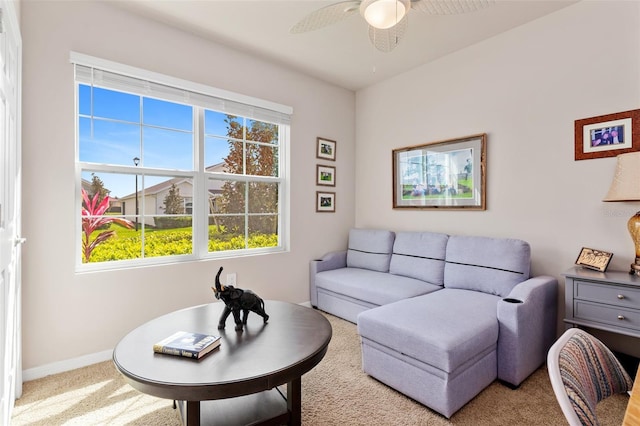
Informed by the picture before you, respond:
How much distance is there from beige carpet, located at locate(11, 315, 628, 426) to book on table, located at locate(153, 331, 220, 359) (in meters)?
0.58

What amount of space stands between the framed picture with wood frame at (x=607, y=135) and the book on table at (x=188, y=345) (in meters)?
2.85

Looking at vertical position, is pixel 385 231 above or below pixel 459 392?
above

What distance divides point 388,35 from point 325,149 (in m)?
1.82

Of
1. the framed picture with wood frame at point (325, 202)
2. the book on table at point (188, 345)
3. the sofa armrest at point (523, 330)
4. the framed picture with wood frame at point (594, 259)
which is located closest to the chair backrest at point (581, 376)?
the sofa armrest at point (523, 330)

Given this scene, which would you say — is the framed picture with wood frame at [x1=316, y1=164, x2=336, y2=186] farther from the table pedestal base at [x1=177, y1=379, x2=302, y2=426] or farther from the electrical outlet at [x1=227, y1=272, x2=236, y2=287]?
the table pedestal base at [x1=177, y1=379, x2=302, y2=426]

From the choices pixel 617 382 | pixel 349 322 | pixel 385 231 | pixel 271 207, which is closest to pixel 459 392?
pixel 617 382

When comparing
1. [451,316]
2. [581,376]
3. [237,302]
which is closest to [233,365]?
[237,302]

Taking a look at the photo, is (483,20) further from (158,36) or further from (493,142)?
(158,36)

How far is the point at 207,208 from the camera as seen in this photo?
3.00m

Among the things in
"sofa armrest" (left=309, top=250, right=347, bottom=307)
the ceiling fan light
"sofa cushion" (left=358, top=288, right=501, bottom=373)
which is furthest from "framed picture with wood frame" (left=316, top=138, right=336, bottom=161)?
"sofa cushion" (left=358, top=288, right=501, bottom=373)

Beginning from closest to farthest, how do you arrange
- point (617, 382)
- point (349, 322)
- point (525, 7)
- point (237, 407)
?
point (617, 382)
point (237, 407)
point (525, 7)
point (349, 322)

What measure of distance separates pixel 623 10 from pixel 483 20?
35.1 inches

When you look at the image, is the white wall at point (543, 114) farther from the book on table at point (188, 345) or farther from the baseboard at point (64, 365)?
the baseboard at point (64, 365)

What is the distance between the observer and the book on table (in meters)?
1.39
